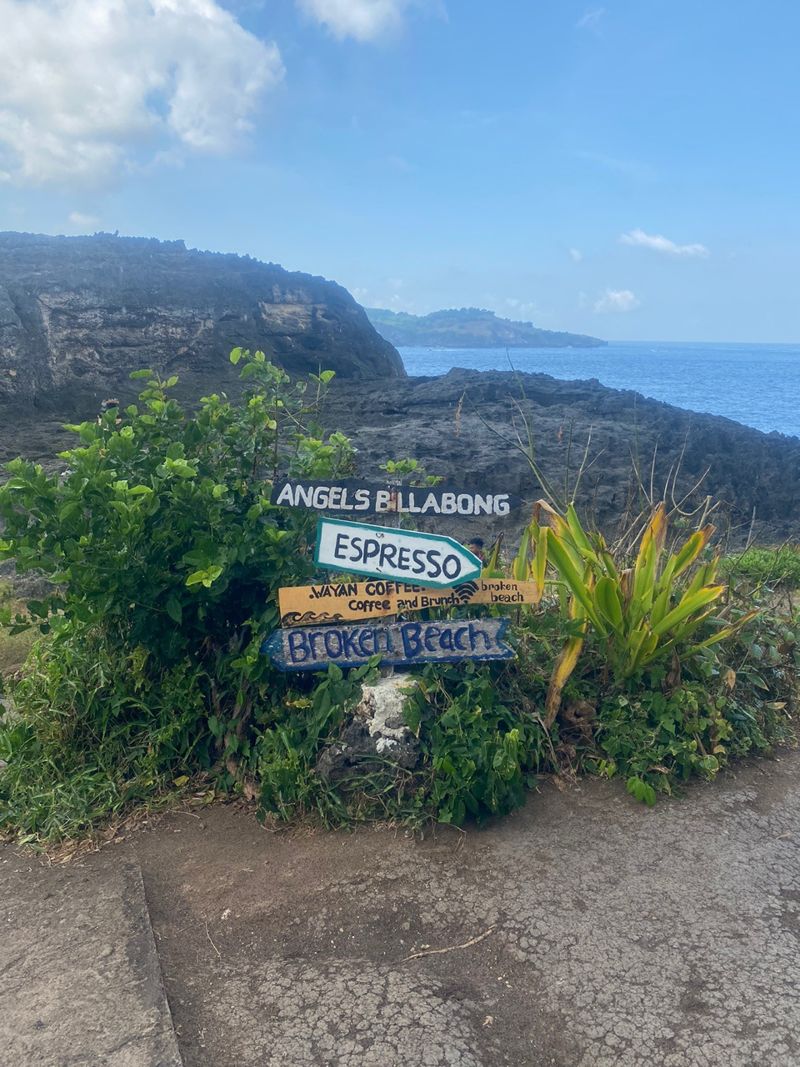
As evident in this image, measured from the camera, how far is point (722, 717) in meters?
4.24

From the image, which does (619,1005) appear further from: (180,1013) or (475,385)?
(475,385)

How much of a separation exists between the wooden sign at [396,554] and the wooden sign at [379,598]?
63 millimetres

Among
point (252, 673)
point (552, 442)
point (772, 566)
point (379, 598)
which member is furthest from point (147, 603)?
point (552, 442)

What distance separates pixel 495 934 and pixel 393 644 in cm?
131

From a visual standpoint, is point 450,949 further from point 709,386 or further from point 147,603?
point 709,386

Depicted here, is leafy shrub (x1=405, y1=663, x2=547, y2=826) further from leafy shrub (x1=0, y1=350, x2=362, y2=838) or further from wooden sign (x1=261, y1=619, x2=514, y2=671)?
leafy shrub (x1=0, y1=350, x2=362, y2=838)

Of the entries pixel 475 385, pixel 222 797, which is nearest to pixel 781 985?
pixel 222 797

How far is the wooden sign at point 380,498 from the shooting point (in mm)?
4074

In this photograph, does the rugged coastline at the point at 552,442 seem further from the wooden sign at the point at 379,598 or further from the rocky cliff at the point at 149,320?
the wooden sign at the point at 379,598

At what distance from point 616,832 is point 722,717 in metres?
0.91

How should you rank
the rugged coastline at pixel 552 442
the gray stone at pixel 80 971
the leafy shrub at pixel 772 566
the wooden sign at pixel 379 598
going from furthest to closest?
the rugged coastline at pixel 552 442, the leafy shrub at pixel 772 566, the wooden sign at pixel 379 598, the gray stone at pixel 80 971

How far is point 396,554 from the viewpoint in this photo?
4008 mm

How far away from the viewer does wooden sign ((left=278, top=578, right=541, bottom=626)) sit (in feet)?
13.0

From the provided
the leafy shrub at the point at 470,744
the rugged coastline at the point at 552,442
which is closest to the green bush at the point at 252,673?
the leafy shrub at the point at 470,744
